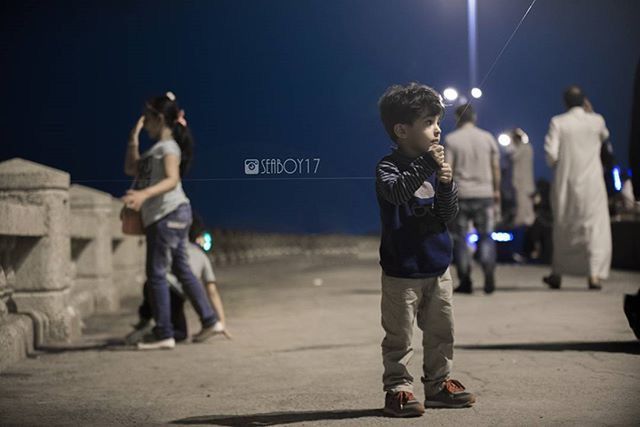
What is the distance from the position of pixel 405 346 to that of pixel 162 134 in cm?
328

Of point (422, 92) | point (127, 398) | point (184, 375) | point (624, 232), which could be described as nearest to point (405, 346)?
point (422, 92)

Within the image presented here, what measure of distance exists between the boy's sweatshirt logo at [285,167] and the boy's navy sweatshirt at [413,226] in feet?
2.22

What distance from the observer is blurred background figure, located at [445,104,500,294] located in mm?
12039

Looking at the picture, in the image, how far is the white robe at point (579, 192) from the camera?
12.0m

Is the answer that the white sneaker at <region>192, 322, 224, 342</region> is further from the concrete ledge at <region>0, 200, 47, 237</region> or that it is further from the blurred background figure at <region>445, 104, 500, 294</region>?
the blurred background figure at <region>445, 104, 500, 294</region>

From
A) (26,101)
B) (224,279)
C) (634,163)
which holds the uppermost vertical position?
(26,101)

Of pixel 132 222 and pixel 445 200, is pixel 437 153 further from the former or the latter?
pixel 132 222

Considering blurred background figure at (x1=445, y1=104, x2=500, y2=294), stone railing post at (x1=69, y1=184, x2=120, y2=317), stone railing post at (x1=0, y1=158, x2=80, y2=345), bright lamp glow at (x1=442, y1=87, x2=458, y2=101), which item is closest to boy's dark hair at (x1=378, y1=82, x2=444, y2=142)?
bright lamp glow at (x1=442, y1=87, x2=458, y2=101)

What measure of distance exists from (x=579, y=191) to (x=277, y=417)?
7542 millimetres

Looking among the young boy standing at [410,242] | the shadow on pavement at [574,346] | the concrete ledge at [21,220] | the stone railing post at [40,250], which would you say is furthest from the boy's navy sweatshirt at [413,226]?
the stone railing post at [40,250]

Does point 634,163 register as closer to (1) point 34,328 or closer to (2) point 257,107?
(2) point 257,107

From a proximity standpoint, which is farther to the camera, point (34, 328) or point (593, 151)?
point (593, 151)

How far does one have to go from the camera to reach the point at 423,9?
6.33 m

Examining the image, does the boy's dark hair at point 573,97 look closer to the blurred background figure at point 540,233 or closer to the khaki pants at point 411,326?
the blurred background figure at point 540,233
